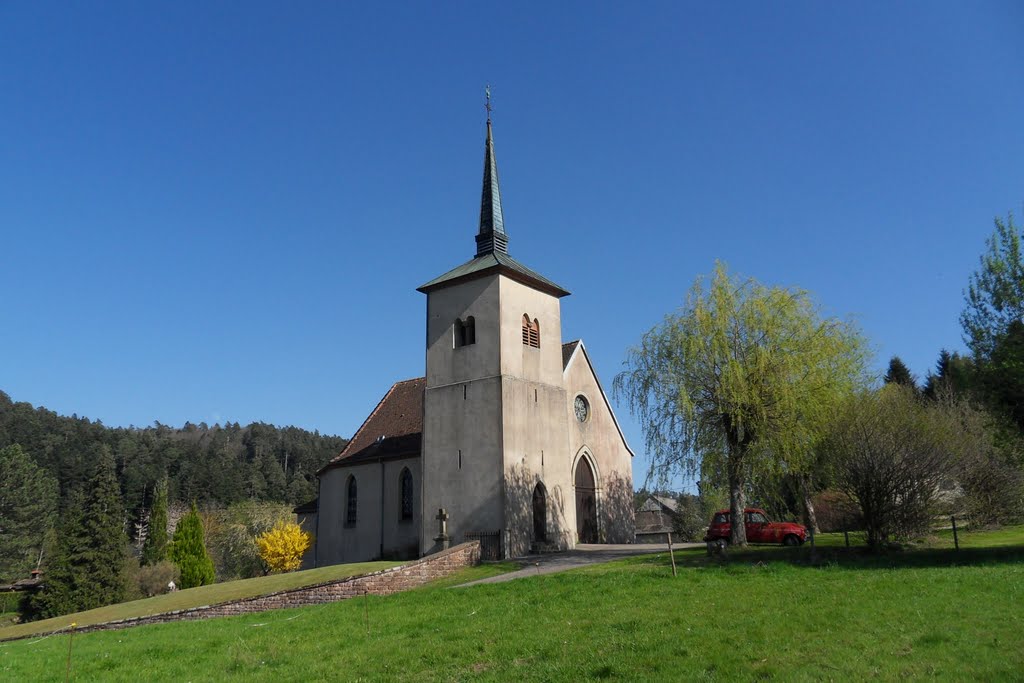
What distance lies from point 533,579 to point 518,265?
1660 centimetres

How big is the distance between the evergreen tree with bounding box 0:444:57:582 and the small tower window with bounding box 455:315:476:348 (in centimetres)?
5209

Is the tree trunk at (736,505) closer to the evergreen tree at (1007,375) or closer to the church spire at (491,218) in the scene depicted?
the evergreen tree at (1007,375)

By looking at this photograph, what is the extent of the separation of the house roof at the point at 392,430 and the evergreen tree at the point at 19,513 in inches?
1628

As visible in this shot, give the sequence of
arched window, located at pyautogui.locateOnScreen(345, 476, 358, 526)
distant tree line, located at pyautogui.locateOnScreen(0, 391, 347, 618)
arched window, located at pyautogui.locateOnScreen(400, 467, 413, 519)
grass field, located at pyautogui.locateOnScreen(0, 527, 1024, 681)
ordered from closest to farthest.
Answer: grass field, located at pyautogui.locateOnScreen(0, 527, 1024, 681) → arched window, located at pyautogui.locateOnScreen(400, 467, 413, 519) → arched window, located at pyautogui.locateOnScreen(345, 476, 358, 526) → distant tree line, located at pyautogui.locateOnScreen(0, 391, 347, 618)

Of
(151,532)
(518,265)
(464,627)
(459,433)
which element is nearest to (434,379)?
(459,433)

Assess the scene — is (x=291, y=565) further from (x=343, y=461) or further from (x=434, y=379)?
(x=434, y=379)

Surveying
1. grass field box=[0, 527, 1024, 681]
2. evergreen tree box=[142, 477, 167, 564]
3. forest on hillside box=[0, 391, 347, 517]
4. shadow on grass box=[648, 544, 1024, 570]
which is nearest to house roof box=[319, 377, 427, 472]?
grass field box=[0, 527, 1024, 681]

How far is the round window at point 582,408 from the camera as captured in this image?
111 ft

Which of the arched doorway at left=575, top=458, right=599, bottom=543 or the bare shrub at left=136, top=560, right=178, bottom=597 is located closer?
the arched doorway at left=575, top=458, right=599, bottom=543

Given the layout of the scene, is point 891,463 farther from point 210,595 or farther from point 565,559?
point 210,595

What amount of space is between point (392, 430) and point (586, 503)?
10396 mm

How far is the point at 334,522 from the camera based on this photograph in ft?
117

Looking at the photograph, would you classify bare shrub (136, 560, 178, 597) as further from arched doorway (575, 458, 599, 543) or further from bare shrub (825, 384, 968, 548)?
bare shrub (825, 384, 968, 548)

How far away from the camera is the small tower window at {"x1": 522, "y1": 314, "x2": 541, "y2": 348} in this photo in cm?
3077
